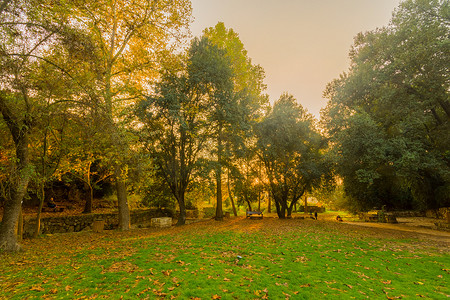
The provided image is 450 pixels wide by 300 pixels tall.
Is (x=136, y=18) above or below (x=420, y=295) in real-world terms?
above

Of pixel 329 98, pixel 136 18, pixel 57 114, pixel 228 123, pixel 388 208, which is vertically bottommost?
pixel 388 208

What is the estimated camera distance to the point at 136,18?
16031 millimetres

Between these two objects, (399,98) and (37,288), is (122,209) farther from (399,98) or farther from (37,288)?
(399,98)

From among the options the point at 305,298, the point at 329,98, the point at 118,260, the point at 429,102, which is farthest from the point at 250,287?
the point at 329,98

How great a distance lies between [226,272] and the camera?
6.47m

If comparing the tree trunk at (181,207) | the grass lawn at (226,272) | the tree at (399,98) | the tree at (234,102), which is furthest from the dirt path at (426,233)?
the tree trunk at (181,207)

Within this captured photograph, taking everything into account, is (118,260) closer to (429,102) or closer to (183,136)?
(183,136)

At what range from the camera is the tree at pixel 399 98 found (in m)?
15.0

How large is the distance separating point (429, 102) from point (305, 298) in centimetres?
1900

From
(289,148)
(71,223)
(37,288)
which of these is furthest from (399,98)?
(71,223)

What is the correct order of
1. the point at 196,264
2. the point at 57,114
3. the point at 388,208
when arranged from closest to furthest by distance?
the point at 196,264, the point at 57,114, the point at 388,208

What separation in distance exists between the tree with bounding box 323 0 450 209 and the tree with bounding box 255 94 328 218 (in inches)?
113

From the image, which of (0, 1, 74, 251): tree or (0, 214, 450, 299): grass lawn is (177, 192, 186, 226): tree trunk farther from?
(0, 1, 74, 251): tree

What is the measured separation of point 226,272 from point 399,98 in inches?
764
